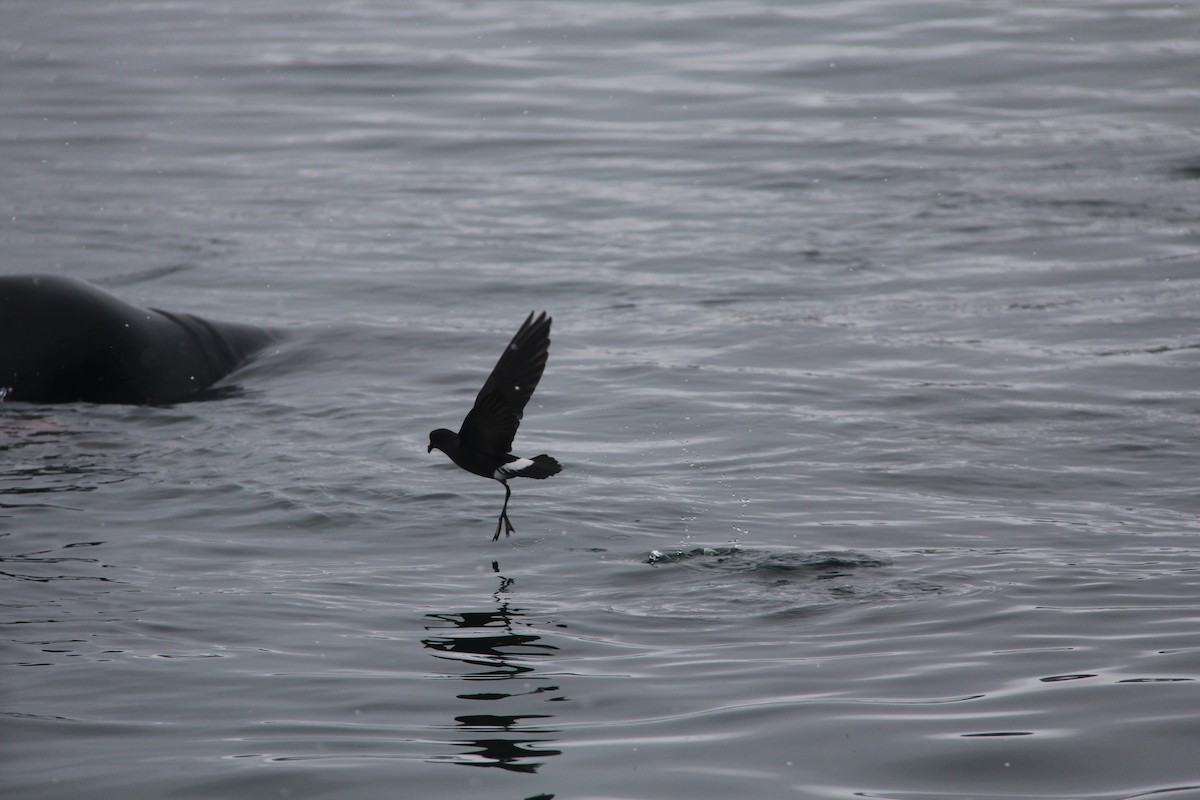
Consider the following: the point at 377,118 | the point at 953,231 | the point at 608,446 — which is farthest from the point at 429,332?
the point at 377,118

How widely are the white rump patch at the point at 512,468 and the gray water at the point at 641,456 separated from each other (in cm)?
46

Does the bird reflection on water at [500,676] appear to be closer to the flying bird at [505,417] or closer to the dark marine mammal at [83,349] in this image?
the flying bird at [505,417]

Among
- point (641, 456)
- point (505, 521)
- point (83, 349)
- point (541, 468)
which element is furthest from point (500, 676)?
point (83, 349)

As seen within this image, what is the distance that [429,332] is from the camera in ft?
33.1

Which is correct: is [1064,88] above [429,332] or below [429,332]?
above

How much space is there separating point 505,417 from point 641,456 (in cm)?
233

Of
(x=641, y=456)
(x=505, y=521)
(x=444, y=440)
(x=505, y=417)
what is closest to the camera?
(x=505, y=417)

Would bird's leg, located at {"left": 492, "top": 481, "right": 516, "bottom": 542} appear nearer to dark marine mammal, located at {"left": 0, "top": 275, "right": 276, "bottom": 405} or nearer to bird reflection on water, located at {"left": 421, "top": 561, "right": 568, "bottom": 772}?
bird reflection on water, located at {"left": 421, "top": 561, "right": 568, "bottom": 772}

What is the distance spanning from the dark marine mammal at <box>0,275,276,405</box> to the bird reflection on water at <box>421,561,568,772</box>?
340cm

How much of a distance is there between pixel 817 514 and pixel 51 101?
15312mm

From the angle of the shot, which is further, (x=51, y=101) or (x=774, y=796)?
(x=51, y=101)

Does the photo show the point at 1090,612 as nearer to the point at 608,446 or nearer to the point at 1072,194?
the point at 608,446

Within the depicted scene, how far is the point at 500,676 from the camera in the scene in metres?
4.77

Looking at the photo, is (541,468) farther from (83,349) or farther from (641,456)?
(83,349)
